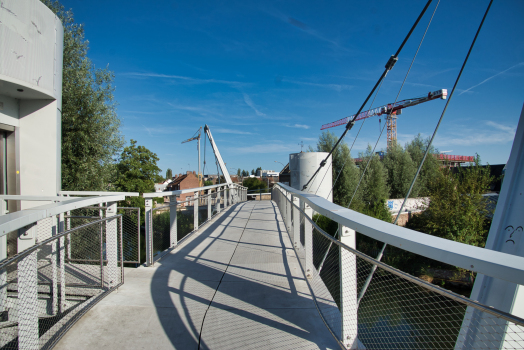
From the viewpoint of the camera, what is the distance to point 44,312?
4.04 m

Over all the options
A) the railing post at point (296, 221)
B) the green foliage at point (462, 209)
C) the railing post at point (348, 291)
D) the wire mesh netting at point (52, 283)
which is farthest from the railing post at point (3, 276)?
the green foliage at point (462, 209)

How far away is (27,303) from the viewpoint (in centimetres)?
226

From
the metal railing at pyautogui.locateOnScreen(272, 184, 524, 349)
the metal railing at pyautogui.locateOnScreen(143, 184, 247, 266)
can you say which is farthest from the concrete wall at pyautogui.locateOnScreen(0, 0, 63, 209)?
the metal railing at pyautogui.locateOnScreen(272, 184, 524, 349)

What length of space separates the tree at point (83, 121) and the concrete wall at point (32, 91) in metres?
5.49

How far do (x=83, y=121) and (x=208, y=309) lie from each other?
1062 centimetres

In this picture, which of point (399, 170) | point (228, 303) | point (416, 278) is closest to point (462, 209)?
point (399, 170)

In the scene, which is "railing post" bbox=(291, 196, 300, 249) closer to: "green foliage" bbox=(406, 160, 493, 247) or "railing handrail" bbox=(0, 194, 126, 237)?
"railing handrail" bbox=(0, 194, 126, 237)

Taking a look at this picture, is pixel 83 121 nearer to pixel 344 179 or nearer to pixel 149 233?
pixel 149 233

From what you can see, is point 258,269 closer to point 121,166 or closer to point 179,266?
point 179,266

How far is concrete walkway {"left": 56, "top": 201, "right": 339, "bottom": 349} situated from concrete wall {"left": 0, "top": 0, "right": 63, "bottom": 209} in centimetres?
313

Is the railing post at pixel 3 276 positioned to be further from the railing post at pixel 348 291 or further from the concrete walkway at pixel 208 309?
the railing post at pixel 348 291

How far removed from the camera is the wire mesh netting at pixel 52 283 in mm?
2229

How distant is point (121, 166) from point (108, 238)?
32.7m

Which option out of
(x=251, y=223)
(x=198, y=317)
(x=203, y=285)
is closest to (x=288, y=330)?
(x=198, y=317)
